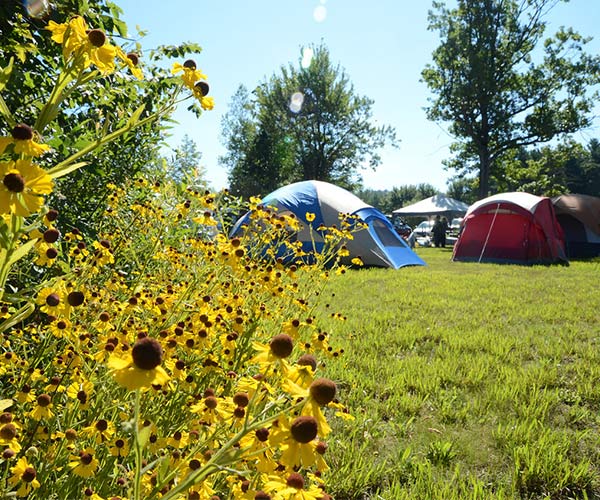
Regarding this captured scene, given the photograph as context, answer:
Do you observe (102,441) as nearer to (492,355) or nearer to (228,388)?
(228,388)

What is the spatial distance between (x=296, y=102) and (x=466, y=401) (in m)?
24.9

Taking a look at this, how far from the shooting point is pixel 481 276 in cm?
831

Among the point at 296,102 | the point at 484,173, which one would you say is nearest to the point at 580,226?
the point at 484,173

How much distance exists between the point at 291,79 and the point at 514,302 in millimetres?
22851

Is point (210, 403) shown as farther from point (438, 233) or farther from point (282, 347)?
point (438, 233)

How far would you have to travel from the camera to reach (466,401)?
2695 mm

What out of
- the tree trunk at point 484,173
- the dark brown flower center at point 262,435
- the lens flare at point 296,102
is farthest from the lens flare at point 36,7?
the lens flare at point 296,102

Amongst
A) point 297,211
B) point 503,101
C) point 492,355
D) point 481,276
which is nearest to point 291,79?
point 503,101

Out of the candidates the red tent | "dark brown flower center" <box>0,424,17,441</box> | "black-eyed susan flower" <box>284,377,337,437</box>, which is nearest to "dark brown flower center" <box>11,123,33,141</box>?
"black-eyed susan flower" <box>284,377,337,437</box>

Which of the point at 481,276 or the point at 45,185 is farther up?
the point at 45,185

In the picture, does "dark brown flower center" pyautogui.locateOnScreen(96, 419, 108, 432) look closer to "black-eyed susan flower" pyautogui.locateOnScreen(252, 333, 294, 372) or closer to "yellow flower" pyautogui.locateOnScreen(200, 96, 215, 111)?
"black-eyed susan flower" pyautogui.locateOnScreen(252, 333, 294, 372)

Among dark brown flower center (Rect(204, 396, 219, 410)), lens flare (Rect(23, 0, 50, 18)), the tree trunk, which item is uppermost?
the tree trunk

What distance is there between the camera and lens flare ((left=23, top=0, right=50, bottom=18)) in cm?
166

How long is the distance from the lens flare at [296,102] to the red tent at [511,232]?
16260 millimetres
